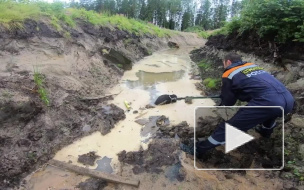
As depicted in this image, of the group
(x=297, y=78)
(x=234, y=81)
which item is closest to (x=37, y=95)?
(x=234, y=81)

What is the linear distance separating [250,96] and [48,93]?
448 centimetres

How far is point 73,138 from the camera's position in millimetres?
4715

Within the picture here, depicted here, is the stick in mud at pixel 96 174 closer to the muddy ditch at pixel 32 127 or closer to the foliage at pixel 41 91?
the muddy ditch at pixel 32 127

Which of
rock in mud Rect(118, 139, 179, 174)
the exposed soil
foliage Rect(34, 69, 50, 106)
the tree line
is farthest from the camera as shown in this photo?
the tree line

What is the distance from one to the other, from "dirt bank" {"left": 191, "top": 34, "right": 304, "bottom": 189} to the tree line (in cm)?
2986

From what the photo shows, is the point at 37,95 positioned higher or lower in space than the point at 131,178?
higher

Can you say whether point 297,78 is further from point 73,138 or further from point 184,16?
point 184,16

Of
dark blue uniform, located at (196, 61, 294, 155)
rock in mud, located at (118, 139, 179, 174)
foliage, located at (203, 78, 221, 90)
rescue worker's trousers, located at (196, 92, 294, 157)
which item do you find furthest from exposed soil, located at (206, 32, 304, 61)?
rock in mud, located at (118, 139, 179, 174)

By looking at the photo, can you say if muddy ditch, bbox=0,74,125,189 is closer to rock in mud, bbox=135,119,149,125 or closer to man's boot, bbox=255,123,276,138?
rock in mud, bbox=135,119,149,125

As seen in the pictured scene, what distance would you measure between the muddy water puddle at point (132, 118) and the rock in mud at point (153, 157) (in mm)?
215

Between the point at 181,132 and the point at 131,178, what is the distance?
1.76 m

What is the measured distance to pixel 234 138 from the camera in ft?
13.0

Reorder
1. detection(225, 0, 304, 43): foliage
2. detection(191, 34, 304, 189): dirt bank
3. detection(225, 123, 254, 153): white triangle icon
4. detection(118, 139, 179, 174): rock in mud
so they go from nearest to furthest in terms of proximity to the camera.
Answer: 1. detection(191, 34, 304, 189): dirt bank
2. detection(225, 123, 254, 153): white triangle icon
3. detection(118, 139, 179, 174): rock in mud
4. detection(225, 0, 304, 43): foliage

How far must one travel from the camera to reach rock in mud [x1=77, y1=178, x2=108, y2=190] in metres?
3.42
